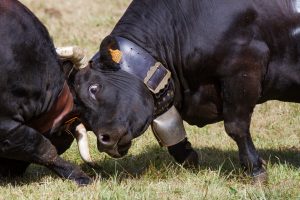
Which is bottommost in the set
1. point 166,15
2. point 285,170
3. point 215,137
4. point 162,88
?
point 215,137

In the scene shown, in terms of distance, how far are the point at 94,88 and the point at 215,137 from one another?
7.38ft

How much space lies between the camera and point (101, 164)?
247 inches

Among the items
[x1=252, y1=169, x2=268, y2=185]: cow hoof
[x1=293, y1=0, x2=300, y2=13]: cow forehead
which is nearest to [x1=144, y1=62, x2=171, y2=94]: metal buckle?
[x1=252, y1=169, x2=268, y2=185]: cow hoof

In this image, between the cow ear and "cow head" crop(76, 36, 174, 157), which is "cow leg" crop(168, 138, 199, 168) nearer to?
"cow head" crop(76, 36, 174, 157)

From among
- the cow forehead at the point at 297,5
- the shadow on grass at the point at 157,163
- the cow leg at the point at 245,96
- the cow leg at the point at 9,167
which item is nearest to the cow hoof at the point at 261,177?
the cow leg at the point at 245,96

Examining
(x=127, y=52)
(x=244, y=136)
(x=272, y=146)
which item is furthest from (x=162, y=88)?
(x=272, y=146)

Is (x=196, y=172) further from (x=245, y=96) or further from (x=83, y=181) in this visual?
(x=83, y=181)

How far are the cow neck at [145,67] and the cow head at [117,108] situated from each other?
0.17 feet

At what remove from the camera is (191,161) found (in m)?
6.03

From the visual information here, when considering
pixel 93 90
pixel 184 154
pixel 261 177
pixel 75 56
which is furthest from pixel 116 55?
pixel 261 177

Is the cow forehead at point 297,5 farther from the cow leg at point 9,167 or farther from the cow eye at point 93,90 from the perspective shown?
the cow leg at point 9,167

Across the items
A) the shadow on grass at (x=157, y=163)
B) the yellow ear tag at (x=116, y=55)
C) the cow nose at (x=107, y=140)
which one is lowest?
the shadow on grass at (x=157, y=163)

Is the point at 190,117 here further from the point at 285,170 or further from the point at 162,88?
the point at 285,170

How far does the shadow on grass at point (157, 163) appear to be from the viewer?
19.2 ft
